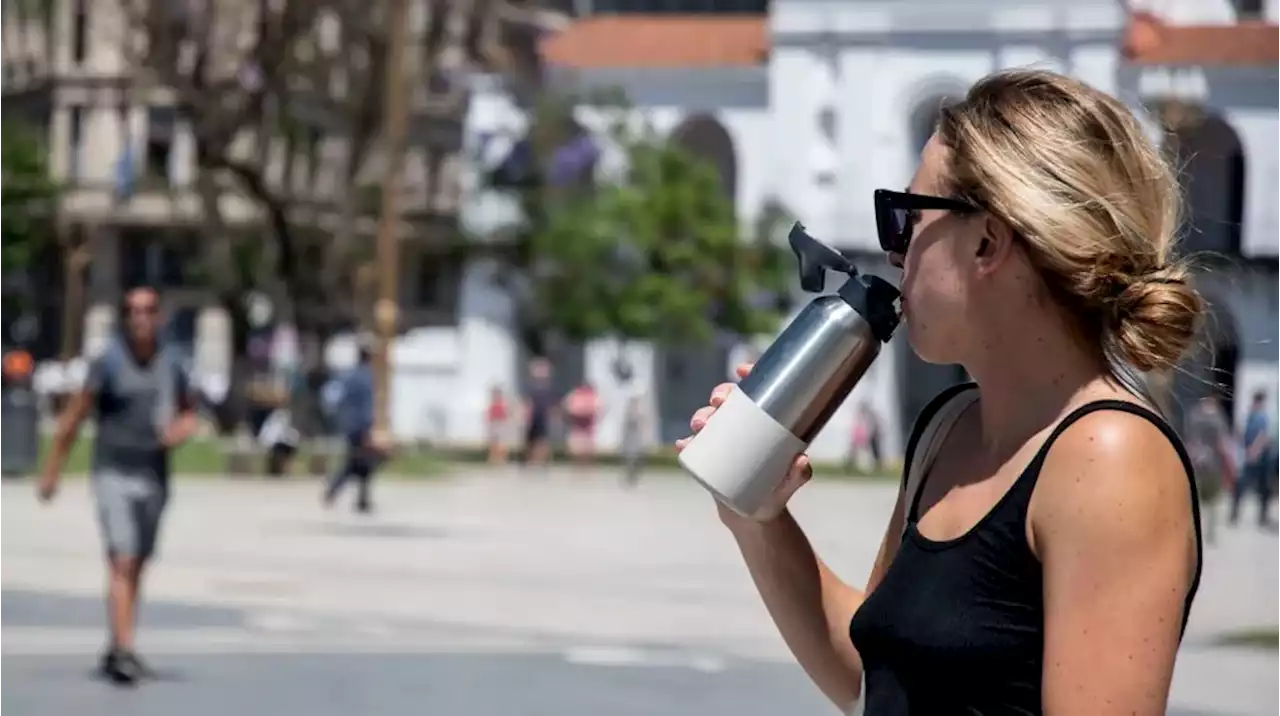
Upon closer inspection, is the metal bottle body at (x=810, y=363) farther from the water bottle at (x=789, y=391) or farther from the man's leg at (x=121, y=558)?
the man's leg at (x=121, y=558)

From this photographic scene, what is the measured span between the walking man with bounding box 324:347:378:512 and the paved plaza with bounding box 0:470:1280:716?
0.39 metres

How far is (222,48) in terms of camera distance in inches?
1537

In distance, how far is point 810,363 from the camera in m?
2.71

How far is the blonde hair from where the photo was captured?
8.19 ft

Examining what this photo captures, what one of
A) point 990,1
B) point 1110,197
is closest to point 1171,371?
point 1110,197

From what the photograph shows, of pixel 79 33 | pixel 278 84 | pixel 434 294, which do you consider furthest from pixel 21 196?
pixel 278 84

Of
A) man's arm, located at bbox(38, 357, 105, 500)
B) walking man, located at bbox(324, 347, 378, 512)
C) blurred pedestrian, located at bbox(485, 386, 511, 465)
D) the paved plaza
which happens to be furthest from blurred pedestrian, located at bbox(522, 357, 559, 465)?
man's arm, located at bbox(38, 357, 105, 500)

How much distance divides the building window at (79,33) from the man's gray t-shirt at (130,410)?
58.6 m

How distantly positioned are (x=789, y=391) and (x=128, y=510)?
28.3 ft

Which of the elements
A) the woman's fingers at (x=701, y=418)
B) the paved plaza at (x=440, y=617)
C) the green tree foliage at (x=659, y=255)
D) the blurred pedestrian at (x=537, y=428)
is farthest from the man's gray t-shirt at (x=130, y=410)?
the green tree foliage at (x=659, y=255)

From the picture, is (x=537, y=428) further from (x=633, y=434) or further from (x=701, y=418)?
(x=701, y=418)

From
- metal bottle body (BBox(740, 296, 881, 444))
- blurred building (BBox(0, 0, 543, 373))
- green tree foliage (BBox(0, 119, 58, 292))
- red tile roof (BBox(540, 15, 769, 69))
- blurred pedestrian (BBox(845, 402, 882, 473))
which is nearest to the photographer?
metal bottle body (BBox(740, 296, 881, 444))

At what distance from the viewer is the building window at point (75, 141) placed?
67812 millimetres

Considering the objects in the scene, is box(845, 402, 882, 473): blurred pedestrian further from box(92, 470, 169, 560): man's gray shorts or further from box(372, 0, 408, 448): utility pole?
box(92, 470, 169, 560): man's gray shorts
